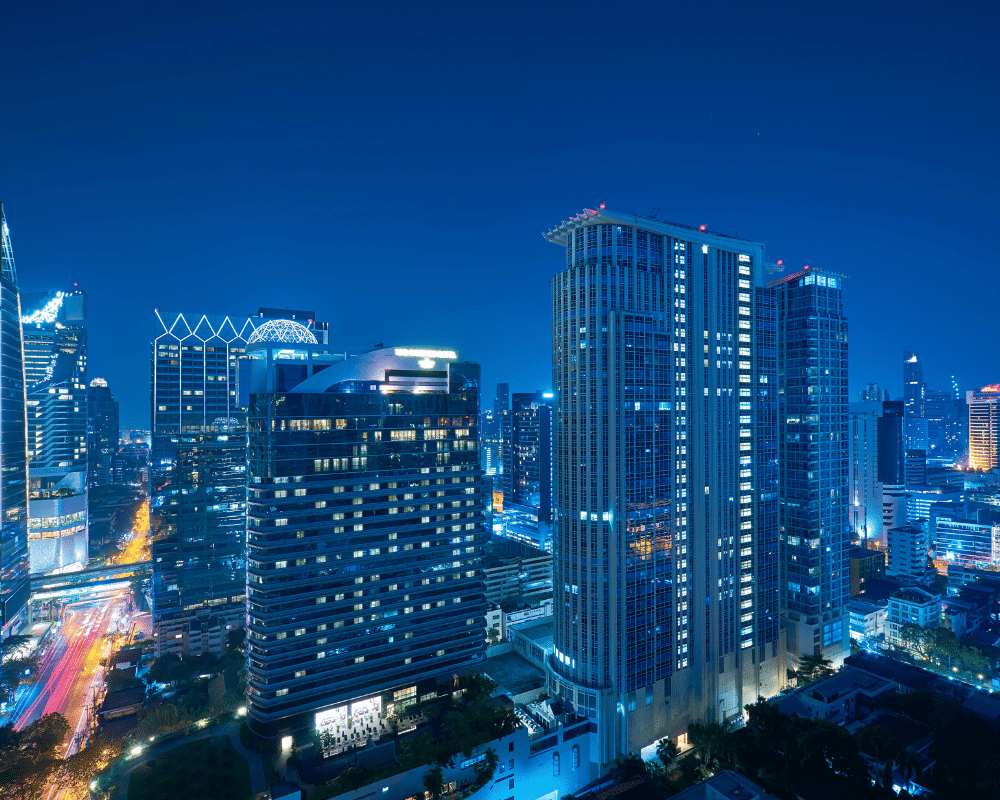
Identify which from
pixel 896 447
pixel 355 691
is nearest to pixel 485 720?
pixel 355 691

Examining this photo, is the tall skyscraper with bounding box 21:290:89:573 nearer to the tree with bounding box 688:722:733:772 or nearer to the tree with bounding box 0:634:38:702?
the tree with bounding box 0:634:38:702

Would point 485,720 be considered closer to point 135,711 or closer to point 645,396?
point 645,396

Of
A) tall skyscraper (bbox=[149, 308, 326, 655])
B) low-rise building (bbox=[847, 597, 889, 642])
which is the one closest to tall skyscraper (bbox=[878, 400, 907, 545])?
low-rise building (bbox=[847, 597, 889, 642])

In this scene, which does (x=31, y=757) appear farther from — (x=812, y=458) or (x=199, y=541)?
(x=812, y=458)

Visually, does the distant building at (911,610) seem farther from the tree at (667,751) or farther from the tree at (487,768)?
the tree at (487,768)

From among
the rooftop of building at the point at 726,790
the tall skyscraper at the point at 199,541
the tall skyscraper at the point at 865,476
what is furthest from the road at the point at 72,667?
the tall skyscraper at the point at 865,476
